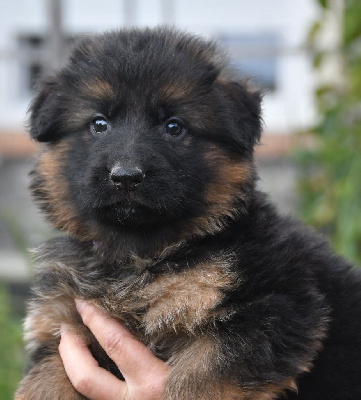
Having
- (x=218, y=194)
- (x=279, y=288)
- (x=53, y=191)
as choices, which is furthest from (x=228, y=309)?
(x=53, y=191)

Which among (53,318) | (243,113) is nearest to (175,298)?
(53,318)

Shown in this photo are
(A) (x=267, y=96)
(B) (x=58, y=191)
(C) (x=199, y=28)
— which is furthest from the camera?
(C) (x=199, y=28)

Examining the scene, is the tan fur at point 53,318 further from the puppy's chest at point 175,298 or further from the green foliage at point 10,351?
Result: the green foliage at point 10,351

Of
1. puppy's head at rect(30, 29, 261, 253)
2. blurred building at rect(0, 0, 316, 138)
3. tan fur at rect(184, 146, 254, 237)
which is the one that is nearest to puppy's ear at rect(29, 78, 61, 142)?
puppy's head at rect(30, 29, 261, 253)

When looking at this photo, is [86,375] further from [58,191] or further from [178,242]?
[58,191]

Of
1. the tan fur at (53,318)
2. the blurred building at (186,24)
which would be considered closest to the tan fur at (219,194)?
the tan fur at (53,318)

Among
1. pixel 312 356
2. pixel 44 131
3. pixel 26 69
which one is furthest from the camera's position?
pixel 26 69

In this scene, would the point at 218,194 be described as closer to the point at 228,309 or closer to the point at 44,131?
the point at 228,309
